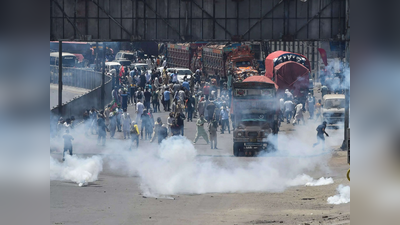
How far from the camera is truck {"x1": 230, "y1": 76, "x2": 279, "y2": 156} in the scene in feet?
69.1

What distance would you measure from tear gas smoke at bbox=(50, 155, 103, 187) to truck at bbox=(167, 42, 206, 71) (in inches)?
1128

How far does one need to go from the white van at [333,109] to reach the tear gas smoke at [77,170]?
12774 mm

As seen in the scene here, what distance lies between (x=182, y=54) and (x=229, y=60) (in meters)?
7.89

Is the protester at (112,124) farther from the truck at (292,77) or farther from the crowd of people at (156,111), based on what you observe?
the truck at (292,77)

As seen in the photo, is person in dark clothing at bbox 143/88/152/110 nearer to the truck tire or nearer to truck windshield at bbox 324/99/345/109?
truck windshield at bbox 324/99/345/109

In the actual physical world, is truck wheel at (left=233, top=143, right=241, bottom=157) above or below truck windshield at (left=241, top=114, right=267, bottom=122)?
below

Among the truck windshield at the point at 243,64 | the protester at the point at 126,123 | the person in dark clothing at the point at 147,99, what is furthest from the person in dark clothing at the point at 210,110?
the truck windshield at the point at 243,64

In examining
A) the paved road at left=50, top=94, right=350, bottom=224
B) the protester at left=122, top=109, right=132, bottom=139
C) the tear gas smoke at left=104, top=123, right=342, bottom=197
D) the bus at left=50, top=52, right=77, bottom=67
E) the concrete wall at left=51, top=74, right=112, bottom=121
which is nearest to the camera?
the paved road at left=50, top=94, right=350, bottom=224

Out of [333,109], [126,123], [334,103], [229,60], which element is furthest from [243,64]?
[126,123]

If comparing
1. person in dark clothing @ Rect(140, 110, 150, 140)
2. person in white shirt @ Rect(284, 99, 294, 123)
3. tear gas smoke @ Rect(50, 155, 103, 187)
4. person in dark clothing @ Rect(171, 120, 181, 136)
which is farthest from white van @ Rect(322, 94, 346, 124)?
tear gas smoke @ Rect(50, 155, 103, 187)

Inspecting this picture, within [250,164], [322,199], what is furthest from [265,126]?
[322,199]
